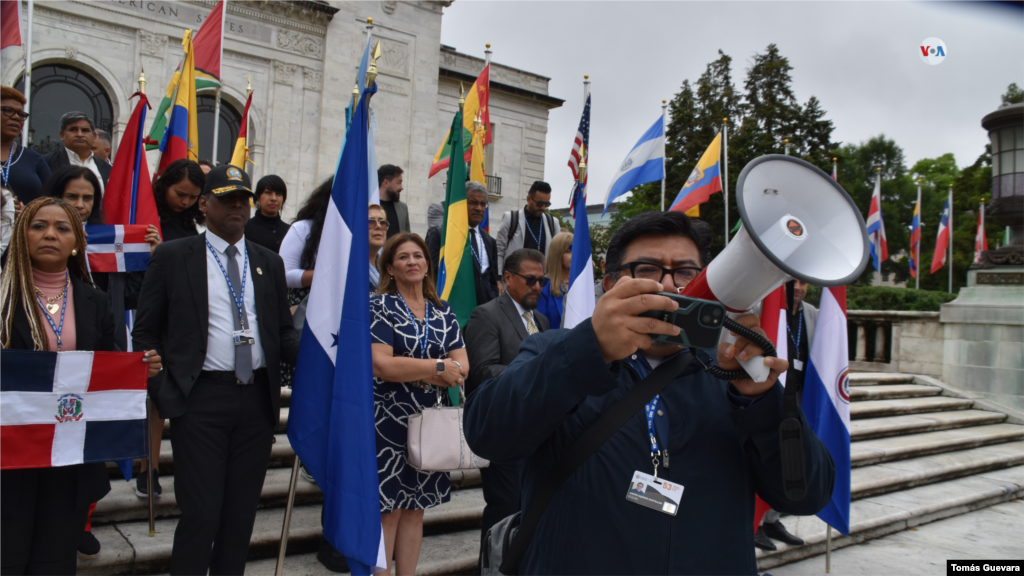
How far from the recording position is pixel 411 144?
20141mm

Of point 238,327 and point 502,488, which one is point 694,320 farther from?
point 502,488

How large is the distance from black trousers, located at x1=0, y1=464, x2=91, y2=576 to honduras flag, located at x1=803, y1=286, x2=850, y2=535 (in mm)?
4648

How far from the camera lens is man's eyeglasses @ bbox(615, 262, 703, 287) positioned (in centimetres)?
157

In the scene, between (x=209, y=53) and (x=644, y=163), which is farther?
(x=644, y=163)

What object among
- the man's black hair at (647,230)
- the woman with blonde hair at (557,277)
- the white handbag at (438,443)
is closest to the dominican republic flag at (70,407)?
the white handbag at (438,443)

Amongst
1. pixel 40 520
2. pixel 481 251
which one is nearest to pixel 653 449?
pixel 40 520

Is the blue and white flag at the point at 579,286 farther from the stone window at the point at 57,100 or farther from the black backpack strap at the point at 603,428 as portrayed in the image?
the stone window at the point at 57,100

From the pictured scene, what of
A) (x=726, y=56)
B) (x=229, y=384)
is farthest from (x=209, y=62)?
(x=726, y=56)

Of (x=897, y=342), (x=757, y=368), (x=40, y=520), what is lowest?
(x=40, y=520)

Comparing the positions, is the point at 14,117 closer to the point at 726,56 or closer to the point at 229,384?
the point at 229,384

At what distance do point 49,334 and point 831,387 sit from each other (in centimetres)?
500

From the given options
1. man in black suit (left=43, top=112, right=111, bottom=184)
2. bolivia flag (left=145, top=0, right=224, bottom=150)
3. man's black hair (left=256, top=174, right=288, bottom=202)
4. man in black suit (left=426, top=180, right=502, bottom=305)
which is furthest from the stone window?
man in black suit (left=426, top=180, right=502, bottom=305)

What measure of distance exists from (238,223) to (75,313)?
0.85 metres

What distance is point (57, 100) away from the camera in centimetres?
1533
